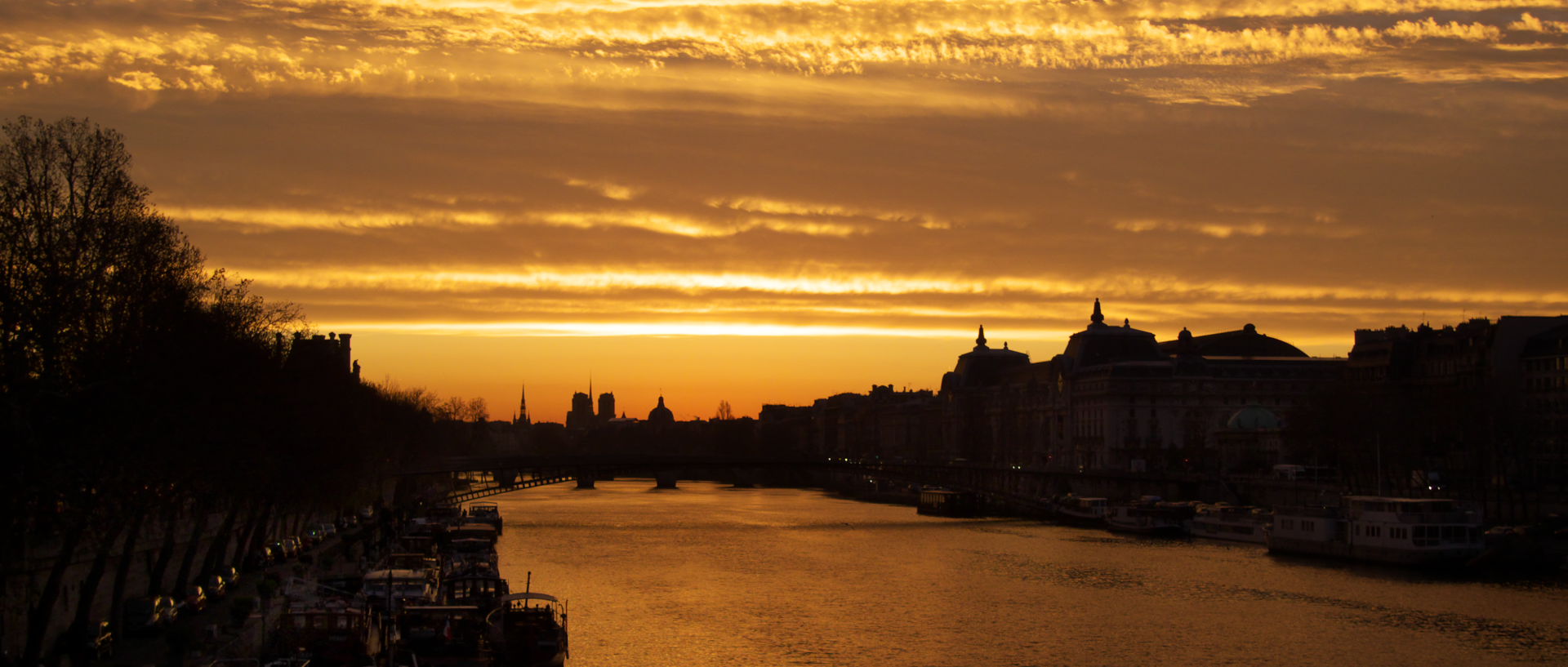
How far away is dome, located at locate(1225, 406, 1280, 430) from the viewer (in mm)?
158250

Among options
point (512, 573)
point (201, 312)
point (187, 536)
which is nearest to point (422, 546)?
point (512, 573)

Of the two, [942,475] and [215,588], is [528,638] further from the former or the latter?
[942,475]

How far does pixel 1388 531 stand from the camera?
89000mm

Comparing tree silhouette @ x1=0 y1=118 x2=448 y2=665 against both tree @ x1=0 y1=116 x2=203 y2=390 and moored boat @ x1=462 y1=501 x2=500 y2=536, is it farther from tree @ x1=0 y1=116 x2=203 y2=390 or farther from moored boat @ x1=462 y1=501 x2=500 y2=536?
moored boat @ x1=462 y1=501 x2=500 y2=536

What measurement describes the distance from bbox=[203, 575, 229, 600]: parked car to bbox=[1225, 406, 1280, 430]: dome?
369 ft

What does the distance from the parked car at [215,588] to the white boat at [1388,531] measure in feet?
187

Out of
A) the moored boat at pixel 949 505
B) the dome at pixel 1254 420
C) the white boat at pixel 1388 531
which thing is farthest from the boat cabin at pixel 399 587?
the dome at pixel 1254 420

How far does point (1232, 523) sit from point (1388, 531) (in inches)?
923

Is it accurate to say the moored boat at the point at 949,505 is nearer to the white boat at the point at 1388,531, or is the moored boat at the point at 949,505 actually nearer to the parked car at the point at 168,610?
the white boat at the point at 1388,531

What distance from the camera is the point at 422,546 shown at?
90.4 meters

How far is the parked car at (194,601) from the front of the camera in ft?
192

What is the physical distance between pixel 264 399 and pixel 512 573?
25.8 meters

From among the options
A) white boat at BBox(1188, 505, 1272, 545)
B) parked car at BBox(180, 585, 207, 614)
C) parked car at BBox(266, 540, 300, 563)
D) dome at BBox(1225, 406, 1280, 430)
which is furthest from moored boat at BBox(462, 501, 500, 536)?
dome at BBox(1225, 406, 1280, 430)

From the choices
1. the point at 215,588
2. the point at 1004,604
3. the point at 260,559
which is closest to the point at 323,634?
the point at 215,588
